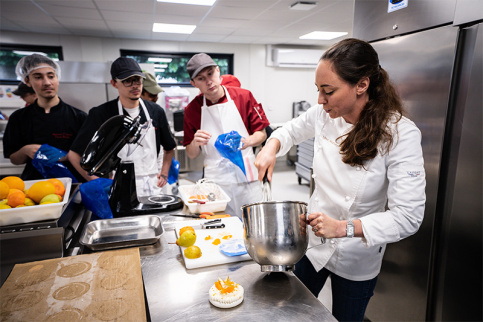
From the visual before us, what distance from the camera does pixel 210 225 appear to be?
1334mm

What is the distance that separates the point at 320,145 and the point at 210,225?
0.60m

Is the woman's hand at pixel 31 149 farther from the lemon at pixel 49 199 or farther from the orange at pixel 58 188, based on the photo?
the lemon at pixel 49 199

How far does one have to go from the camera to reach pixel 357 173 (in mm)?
1131

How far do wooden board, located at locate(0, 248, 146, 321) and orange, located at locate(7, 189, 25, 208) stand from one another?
302 millimetres

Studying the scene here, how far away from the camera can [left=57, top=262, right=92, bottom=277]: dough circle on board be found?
3.24 feet

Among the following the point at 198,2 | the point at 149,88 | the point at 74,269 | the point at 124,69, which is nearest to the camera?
the point at 74,269

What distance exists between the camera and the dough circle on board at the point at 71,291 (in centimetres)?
88

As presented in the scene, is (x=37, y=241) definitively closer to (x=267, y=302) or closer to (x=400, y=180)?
(x=267, y=302)

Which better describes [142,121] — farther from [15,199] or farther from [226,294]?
[226,294]

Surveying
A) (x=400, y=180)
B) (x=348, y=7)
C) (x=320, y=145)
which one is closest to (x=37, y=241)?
(x=320, y=145)

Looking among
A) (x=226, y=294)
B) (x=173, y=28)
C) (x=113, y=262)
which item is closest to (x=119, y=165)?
(x=113, y=262)

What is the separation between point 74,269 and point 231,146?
3.96ft

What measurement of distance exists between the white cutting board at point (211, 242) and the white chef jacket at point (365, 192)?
0.35 metres

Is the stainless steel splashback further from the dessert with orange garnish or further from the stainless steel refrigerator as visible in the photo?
the dessert with orange garnish
